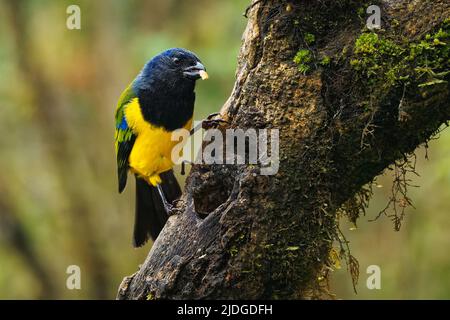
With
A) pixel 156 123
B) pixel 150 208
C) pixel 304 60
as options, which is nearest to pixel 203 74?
pixel 156 123

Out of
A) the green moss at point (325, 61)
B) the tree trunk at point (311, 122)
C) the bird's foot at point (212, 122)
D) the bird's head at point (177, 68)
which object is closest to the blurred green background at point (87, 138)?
the bird's head at point (177, 68)

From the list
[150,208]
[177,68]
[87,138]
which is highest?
[177,68]

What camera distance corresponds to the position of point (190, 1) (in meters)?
8.48

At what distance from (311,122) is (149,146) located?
2096 millimetres

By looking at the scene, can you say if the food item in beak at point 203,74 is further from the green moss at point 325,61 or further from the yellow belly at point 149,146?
the green moss at point 325,61

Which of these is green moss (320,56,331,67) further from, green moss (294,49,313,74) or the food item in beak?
the food item in beak

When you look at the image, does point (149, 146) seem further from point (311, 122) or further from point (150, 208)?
point (311, 122)

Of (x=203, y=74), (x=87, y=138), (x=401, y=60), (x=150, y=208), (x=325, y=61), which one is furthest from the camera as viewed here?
(x=87, y=138)

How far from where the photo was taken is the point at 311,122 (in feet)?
8.68

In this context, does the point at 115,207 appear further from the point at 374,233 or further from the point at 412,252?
the point at 412,252

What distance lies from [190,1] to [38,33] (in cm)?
223

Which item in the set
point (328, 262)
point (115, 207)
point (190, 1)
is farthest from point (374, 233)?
point (328, 262)

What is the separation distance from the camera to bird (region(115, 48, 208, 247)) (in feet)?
14.8

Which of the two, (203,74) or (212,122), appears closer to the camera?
(212,122)
